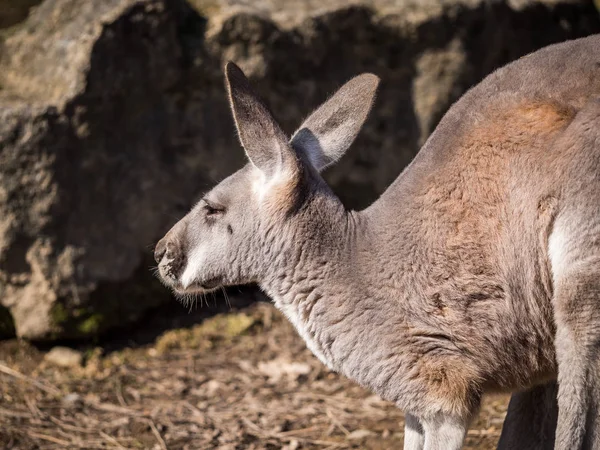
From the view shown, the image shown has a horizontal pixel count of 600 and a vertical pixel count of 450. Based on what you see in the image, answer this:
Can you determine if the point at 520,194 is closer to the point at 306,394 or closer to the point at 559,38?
the point at 306,394

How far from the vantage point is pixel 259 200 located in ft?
14.1

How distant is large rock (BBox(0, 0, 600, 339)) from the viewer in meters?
6.33

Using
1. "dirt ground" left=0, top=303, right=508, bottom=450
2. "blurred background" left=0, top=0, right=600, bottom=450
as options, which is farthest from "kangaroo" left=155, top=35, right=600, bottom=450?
"blurred background" left=0, top=0, right=600, bottom=450

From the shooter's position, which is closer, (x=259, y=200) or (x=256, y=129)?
(x=256, y=129)

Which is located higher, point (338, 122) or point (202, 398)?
point (338, 122)

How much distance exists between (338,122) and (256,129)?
22.1 inches

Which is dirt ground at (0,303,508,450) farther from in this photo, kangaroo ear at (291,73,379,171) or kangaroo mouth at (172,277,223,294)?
kangaroo ear at (291,73,379,171)

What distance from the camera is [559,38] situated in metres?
7.44

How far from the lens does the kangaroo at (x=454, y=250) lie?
12.1 ft

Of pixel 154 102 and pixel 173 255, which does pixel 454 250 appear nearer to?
pixel 173 255

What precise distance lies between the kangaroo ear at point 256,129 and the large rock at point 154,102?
103 inches

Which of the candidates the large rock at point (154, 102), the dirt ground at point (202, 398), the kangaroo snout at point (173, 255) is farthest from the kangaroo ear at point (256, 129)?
the large rock at point (154, 102)

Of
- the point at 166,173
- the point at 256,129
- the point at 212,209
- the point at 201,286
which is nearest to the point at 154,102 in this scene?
the point at 166,173

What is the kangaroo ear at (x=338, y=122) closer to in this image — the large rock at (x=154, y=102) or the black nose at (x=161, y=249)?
the black nose at (x=161, y=249)
